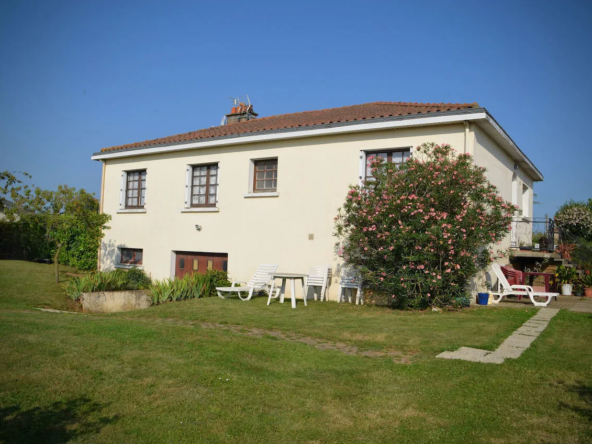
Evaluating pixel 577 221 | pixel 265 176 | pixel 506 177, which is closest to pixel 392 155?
pixel 265 176

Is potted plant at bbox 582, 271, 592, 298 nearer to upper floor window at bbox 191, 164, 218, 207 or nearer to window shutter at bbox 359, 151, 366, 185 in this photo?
window shutter at bbox 359, 151, 366, 185

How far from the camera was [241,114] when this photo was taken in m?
20.7

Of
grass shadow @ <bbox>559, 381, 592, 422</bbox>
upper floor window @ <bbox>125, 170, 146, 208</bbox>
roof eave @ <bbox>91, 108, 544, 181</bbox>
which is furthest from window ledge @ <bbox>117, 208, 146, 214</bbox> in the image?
grass shadow @ <bbox>559, 381, 592, 422</bbox>

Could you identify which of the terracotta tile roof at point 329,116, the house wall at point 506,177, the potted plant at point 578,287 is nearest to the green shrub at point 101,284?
the terracotta tile roof at point 329,116

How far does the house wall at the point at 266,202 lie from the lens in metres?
13.2

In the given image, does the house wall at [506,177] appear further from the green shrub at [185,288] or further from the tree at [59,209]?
the tree at [59,209]

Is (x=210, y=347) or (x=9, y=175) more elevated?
(x=9, y=175)

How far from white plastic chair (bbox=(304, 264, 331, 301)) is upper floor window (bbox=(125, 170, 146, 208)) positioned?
25.1 ft

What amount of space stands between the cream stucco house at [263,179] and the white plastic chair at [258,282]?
75 cm

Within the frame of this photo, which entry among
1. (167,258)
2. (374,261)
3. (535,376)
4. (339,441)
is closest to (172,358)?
(339,441)

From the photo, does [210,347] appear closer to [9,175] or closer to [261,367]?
[261,367]

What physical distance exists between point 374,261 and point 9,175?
14.4 meters

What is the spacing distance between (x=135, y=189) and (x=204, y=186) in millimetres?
3554

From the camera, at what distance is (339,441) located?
410 cm
